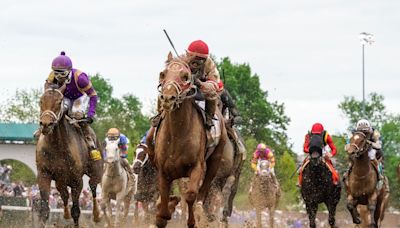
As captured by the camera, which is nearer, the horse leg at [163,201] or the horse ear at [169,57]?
the horse ear at [169,57]

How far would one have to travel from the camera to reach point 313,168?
1806 centimetres

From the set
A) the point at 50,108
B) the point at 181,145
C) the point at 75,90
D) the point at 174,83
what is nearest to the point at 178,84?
the point at 174,83

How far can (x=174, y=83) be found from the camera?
35.6 ft

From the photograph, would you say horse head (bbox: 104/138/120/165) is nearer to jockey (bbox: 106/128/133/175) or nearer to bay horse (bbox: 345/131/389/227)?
jockey (bbox: 106/128/133/175)

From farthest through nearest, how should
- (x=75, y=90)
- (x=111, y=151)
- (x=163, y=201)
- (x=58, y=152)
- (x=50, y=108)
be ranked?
(x=111, y=151) → (x=75, y=90) → (x=58, y=152) → (x=50, y=108) → (x=163, y=201)

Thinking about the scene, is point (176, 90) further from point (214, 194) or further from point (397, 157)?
point (397, 157)

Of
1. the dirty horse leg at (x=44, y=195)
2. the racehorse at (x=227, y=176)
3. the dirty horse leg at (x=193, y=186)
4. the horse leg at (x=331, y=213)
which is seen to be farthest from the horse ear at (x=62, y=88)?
the horse leg at (x=331, y=213)

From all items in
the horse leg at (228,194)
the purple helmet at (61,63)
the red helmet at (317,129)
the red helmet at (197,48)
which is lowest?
the horse leg at (228,194)

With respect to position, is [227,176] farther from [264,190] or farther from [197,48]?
[264,190]

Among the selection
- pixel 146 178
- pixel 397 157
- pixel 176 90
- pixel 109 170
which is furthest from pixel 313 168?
pixel 397 157

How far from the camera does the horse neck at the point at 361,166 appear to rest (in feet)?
60.6

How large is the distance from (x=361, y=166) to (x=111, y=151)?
6.02 m

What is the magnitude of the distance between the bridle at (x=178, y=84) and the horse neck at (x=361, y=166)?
7766 mm

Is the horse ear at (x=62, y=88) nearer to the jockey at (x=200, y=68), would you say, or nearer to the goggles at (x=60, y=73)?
the goggles at (x=60, y=73)
